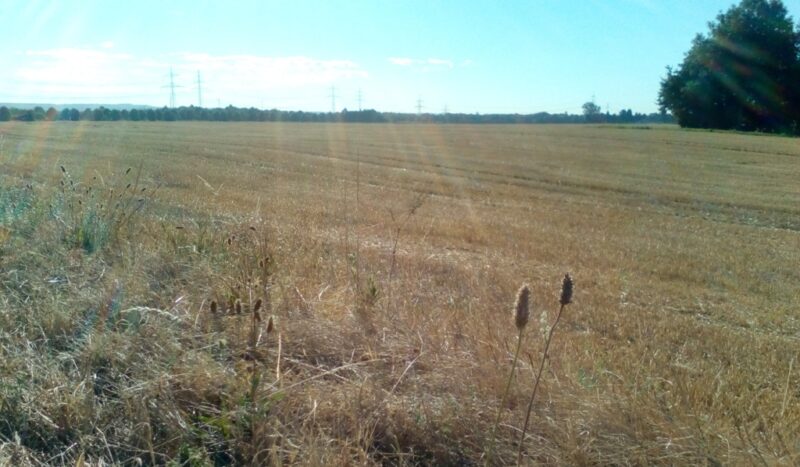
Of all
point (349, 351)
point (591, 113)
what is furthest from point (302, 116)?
point (349, 351)

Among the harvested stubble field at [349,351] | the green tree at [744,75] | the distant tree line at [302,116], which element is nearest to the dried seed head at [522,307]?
the harvested stubble field at [349,351]

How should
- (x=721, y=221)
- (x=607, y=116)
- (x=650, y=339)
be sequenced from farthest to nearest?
(x=607, y=116)
(x=721, y=221)
(x=650, y=339)

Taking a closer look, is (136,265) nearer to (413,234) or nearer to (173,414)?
(173,414)

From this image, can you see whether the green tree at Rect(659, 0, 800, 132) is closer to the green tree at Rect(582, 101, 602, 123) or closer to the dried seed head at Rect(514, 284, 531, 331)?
the green tree at Rect(582, 101, 602, 123)

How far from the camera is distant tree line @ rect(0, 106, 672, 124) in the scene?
90.9 m

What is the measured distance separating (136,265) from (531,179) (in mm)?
19600

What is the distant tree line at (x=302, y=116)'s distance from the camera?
90.9 meters

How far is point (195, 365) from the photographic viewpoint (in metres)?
3.18

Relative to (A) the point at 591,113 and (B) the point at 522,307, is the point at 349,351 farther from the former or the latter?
(A) the point at 591,113

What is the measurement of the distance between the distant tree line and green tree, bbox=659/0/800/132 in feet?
74.7

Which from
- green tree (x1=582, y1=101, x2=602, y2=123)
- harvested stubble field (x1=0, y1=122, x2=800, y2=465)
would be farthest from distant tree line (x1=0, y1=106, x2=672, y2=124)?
harvested stubble field (x1=0, y1=122, x2=800, y2=465)

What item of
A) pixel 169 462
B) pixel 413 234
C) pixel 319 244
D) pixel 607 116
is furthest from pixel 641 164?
pixel 607 116

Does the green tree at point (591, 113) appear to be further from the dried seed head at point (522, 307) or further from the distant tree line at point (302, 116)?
the dried seed head at point (522, 307)

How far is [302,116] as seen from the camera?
106 m
